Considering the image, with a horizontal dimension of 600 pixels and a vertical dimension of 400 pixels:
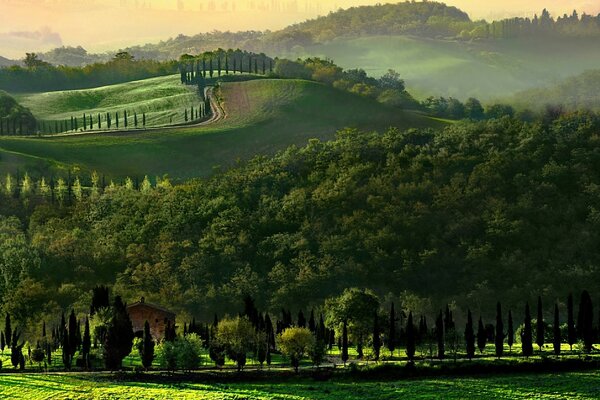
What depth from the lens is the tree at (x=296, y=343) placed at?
113 metres

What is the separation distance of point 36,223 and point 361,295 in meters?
92.1

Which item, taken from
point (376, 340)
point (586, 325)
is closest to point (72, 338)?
point (376, 340)

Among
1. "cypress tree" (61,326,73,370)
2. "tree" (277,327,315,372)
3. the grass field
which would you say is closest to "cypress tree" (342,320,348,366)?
"tree" (277,327,315,372)

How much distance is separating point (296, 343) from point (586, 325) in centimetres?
3179

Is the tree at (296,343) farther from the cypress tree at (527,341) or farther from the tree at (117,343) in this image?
the cypress tree at (527,341)

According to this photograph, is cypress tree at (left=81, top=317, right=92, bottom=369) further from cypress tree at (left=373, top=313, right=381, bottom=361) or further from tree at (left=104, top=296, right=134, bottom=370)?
cypress tree at (left=373, top=313, right=381, bottom=361)

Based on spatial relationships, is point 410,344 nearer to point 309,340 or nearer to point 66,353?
point 309,340

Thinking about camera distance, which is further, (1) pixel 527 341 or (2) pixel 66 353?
(2) pixel 66 353

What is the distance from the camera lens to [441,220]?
191125 millimetres

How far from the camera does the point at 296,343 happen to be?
113 meters

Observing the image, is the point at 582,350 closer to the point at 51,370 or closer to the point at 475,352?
the point at 475,352

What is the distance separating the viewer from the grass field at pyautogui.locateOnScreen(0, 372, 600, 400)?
10306 cm

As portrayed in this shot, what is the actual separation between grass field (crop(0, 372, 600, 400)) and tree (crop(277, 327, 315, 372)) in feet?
15.3

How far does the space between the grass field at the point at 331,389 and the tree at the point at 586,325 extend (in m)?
8.67
